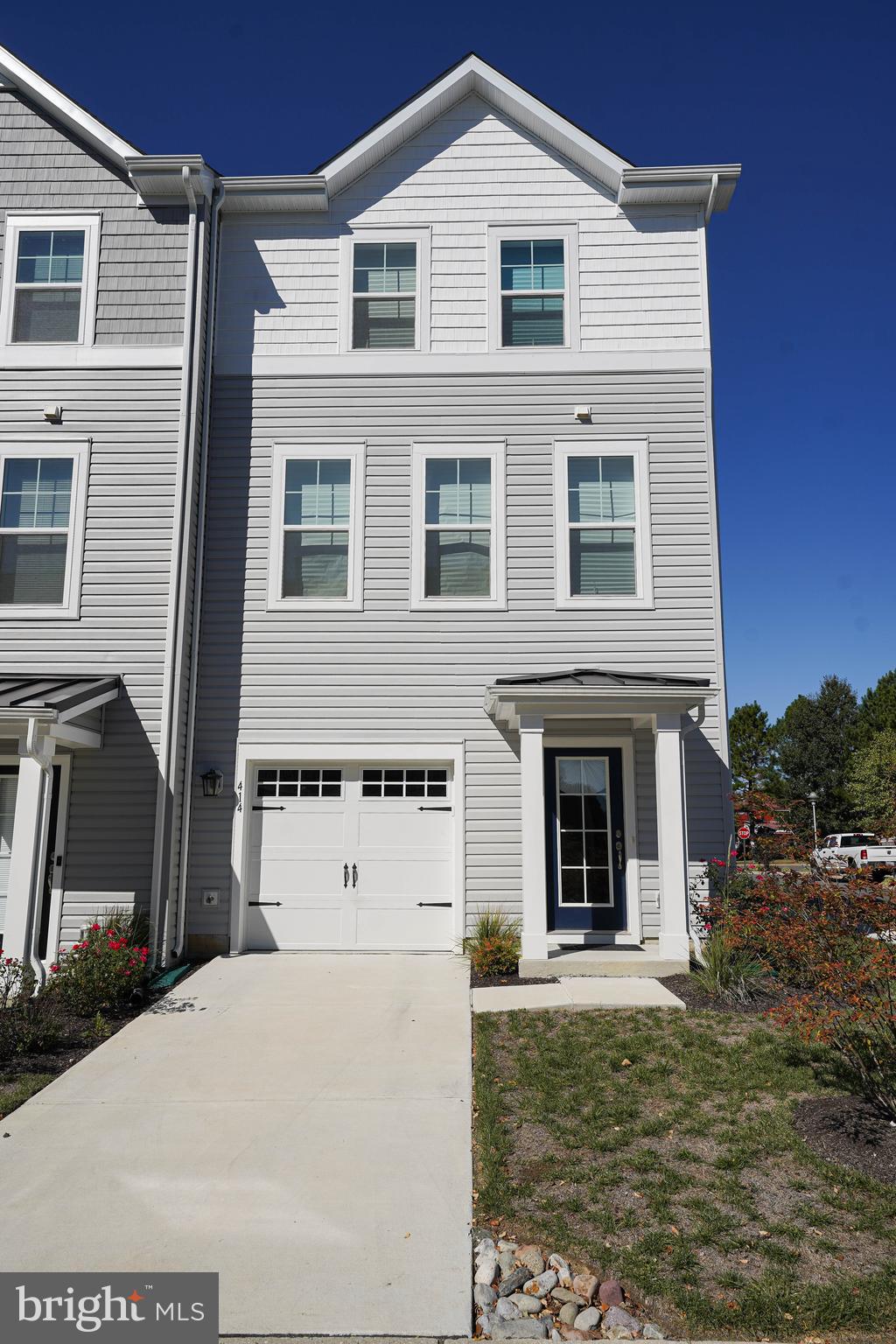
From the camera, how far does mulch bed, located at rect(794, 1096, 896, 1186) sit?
4789 mm

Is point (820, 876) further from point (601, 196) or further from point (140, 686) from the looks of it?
point (601, 196)

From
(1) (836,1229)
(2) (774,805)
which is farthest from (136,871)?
(1) (836,1229)

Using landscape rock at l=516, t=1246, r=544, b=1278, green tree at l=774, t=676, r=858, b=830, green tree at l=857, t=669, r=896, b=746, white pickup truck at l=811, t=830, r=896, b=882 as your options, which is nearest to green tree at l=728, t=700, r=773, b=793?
green tree at l=774, t=676, r=858, b=830

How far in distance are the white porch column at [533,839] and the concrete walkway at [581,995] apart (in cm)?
50

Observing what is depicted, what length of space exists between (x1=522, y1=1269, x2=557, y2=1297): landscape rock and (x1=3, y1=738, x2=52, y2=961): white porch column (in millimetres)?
5903

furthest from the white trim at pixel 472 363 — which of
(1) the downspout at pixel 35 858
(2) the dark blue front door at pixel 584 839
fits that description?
(1) the downspout at pixel 35 858

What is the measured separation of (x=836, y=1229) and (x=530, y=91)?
12.0 meters

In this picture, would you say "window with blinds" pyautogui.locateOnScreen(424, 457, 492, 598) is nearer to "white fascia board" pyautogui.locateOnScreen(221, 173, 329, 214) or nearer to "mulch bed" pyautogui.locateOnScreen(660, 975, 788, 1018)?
"white fascia board" pyautogui.locateOnScreen(221, 173, 329, 214)

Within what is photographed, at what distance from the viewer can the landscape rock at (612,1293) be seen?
3.73 m

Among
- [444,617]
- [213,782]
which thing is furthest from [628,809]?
[213,782]

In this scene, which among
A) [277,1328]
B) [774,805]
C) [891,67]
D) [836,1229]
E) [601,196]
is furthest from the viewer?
[601,196]

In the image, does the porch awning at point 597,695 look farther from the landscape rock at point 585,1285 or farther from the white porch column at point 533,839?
the landscape rock at point 585,1285

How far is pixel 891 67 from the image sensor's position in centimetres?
1059

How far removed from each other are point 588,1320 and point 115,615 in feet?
28.1
